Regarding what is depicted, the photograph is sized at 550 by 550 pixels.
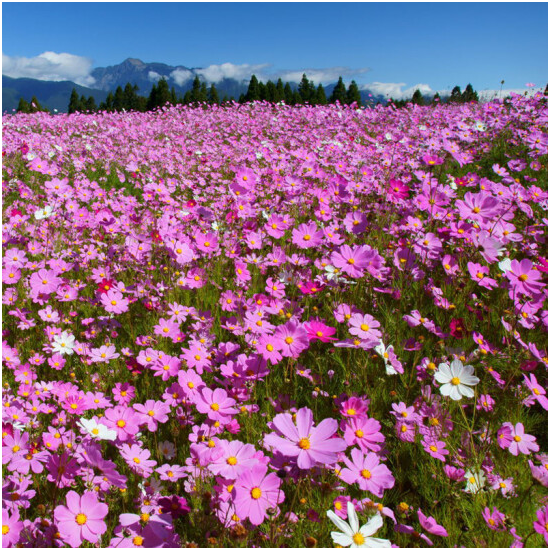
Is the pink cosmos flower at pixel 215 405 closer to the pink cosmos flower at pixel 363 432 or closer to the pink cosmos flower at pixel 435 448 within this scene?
the pink cosmos flower at pixel 363 432

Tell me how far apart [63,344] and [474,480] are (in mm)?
1987

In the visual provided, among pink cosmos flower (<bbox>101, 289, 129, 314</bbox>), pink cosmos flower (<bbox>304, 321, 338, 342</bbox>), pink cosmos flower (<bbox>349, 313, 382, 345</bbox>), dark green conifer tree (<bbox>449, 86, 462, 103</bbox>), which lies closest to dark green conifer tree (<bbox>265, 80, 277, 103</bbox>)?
dark green conifer tree (<bbox>449, 86, 462, 103</bbox>)

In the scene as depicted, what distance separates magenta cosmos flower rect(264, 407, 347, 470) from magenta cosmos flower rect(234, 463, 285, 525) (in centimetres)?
7

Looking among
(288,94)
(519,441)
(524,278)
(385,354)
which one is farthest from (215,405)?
(288,94)

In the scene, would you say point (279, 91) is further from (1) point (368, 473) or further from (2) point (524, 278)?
(1) point (368, 473)

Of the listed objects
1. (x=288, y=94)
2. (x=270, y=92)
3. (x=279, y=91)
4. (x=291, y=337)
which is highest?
(x=288, y=94)

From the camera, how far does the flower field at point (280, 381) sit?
1.16m

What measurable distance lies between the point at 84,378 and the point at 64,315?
0.59 m

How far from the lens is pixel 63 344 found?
2.14 m

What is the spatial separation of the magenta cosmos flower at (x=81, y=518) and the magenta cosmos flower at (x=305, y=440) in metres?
0.52

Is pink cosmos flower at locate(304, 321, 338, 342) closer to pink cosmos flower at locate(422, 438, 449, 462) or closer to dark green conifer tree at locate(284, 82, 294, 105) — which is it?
pink cosmos flower at locate(422, 438, 449, 462)

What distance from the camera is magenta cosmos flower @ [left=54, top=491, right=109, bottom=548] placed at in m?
1.07

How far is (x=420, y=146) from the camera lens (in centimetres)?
515

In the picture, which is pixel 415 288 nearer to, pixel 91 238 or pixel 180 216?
pixel 180 216
